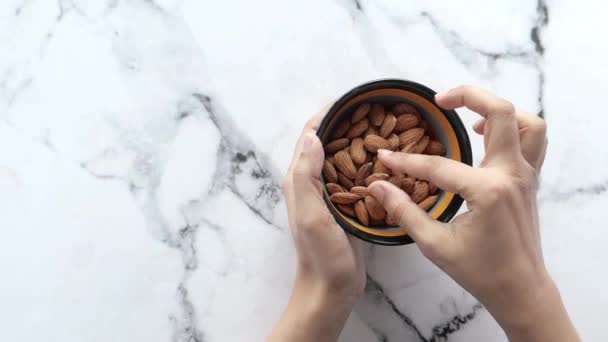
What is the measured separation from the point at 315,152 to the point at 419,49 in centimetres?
26

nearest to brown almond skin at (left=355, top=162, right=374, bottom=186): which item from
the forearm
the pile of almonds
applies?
the pile of almonds

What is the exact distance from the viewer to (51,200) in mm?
700

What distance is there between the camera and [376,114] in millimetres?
585

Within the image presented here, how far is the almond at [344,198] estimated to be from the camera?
56 cm

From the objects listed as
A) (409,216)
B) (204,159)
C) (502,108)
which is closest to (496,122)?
(502,108)

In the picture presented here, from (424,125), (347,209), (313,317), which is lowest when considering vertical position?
(313,317)

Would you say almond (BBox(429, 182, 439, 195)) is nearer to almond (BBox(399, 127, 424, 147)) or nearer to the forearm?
almond (BBox(399, 127, 424, 147))

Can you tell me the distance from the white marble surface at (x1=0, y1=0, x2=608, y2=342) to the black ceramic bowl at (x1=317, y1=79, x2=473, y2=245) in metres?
0.13

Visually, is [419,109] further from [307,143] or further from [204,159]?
[204,159]

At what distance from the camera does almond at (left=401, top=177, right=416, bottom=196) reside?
56 centimetres

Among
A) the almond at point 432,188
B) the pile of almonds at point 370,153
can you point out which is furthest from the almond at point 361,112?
the almond at point 432,188

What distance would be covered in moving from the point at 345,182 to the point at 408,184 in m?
0.07

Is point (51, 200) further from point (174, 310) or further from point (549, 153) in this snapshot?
point (549, 153)

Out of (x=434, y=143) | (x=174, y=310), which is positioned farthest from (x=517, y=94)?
(x=174, y=310)
